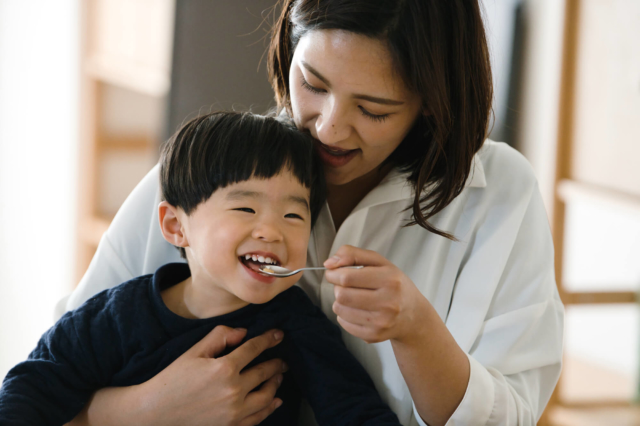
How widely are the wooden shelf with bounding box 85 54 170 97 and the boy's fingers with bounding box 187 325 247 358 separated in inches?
57.7

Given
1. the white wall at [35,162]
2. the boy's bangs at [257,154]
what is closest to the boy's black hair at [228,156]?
the boy's bangs at [257,154]

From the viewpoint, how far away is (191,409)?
104 centimetres

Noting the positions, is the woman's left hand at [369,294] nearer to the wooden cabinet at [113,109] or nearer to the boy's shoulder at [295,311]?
the boy's shoulder at [295,311]

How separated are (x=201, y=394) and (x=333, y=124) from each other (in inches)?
20.3

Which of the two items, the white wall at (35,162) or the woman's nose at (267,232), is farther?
the white wall at (35,162)

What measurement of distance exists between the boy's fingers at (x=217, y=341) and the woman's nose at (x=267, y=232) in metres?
0.20

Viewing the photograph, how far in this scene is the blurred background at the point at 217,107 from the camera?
6.33 ft

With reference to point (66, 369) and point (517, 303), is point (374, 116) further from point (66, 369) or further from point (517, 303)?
point (66, 369)

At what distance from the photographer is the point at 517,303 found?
1155 mm

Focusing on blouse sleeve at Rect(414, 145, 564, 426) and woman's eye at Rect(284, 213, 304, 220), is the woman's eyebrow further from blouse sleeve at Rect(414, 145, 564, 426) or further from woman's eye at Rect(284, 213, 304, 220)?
blouse sleeve at Rect(414, 145, 564, 426)

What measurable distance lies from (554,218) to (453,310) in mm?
1293

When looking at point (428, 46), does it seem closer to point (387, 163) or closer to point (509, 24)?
point (387, 163)

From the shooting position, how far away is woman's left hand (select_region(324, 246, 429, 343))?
85cm

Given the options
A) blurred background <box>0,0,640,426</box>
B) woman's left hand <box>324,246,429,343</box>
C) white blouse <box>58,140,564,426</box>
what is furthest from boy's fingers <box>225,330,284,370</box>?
blurred background <box>0,0,640,426</box>
